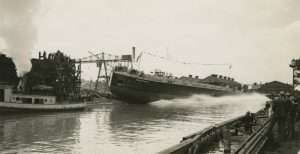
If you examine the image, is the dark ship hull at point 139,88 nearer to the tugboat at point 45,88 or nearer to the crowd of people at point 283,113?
the tugboat at point 45,88

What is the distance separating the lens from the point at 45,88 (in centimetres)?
5488

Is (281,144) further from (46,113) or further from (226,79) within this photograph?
(226,79)

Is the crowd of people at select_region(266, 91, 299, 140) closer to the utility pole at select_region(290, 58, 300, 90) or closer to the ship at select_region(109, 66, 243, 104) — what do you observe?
the utility pole at select_region(290, 58, 300, 90)

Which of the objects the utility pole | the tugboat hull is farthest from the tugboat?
the utility pole

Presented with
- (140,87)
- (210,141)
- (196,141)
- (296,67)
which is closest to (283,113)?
(210,141)

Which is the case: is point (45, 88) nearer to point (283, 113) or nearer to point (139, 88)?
point (139, 88)

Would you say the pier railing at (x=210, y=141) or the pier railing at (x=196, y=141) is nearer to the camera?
the pier railing at (x=196, y=141)

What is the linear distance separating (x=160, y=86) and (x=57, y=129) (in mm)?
41239

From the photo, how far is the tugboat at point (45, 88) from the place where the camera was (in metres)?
46.7

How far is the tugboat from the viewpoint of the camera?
46.7 m

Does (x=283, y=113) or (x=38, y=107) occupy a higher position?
(x=283, y=113)

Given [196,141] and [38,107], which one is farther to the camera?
[38,107]

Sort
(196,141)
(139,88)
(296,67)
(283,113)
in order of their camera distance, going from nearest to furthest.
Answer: (196,141), (283,113), (296,67), (139,88)

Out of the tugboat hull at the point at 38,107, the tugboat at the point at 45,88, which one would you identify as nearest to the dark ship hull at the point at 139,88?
the tugboat at the point at 45,88
